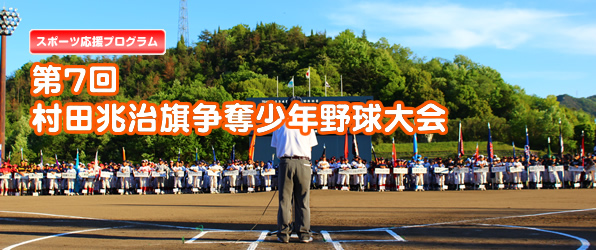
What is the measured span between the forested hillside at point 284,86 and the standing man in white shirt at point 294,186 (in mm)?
65455

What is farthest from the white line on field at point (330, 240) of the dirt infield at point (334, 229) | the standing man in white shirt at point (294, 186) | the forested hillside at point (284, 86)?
the forested hillside at point (284, 86)

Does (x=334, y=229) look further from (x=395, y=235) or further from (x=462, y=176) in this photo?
(x=462, y=176)

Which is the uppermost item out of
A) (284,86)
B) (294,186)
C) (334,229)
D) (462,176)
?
(284,86)

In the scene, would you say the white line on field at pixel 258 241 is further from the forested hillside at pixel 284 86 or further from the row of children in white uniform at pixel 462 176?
the forested hillside at pixel 284 86

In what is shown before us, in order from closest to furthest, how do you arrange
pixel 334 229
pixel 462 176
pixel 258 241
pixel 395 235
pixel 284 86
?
pixel 258 241
pixel 395 235
pixel 334 229
pixel 462 176
pixel 284 86

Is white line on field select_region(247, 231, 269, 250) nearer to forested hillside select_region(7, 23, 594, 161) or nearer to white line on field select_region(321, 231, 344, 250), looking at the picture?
white line on field select_region(321, 231, 344, 250)

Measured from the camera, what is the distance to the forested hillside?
8262cm

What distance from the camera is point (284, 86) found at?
109812 mm

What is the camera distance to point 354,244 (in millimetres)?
8422

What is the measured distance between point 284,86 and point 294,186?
332 ft

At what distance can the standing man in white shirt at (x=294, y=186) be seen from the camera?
8.80 meters

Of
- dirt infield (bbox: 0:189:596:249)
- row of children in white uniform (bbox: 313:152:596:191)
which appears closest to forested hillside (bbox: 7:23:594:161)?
row of children in white uniform (bbox: 313:152:596:191)

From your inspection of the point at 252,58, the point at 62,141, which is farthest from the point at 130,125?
the point at 252,58

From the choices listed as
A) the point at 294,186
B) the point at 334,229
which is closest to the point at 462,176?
the point at 334,229
